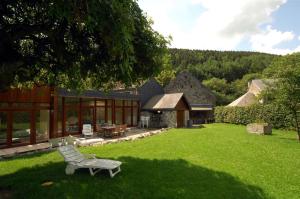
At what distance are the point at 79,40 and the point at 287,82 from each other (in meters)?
17.1

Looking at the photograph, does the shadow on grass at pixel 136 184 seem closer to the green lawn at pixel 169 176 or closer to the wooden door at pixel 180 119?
the green lawn at pixel 169 176

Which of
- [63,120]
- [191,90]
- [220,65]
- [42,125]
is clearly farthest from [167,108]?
[220,65]

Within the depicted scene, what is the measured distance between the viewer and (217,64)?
104m

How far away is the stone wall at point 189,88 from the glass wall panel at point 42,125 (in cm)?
2965

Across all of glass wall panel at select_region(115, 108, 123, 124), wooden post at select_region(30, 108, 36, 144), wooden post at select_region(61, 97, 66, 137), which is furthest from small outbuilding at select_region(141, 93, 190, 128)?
wooden post at select_region(30, 108, 36, 144)

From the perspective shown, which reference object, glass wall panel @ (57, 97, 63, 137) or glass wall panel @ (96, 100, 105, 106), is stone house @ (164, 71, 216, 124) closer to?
glass wall panel @ (96, 100, 105, 106)

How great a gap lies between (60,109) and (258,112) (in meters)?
22.3

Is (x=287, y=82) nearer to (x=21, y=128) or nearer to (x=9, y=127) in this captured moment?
(x=21, y=128)

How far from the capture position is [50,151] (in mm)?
15406

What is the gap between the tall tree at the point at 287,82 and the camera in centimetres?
2108

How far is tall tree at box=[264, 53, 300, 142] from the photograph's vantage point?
2108 cm

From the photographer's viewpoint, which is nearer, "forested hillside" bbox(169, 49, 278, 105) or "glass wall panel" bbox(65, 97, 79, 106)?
"glass wall panel" bbox(65, 97, 79, 106)

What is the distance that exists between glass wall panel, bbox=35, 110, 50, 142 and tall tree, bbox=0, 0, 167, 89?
7475 millimetres

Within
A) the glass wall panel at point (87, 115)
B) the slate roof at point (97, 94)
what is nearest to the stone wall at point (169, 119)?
the slate roof at point (97, 94)
